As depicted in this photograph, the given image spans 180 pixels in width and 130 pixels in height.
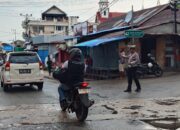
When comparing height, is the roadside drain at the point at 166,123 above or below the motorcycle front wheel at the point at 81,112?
below

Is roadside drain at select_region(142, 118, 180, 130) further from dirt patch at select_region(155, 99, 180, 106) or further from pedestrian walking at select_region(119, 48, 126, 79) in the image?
pedestrian walking at select_region(119, 48, 126, 79)

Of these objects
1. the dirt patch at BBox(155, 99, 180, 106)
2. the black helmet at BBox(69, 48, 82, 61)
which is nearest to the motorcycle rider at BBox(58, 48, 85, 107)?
the black helmet at BBox(69, 48, 82, 61)

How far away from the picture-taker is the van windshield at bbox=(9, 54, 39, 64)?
1781cm

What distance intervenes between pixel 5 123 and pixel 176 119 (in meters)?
4.00

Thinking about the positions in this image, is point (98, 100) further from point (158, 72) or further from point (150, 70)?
point (158, 72)

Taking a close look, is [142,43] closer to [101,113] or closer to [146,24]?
[146,24]

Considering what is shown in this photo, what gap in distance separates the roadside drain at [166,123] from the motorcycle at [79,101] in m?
1.43

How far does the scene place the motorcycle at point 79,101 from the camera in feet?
→ 31.9

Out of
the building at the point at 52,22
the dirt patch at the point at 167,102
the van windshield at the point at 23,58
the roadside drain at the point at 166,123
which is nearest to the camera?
the roadside drain at the point at 166,123

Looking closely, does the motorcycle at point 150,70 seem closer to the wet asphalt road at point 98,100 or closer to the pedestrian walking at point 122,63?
the pedestrian walking at point 122,63

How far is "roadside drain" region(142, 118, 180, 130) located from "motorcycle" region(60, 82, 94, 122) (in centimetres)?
143

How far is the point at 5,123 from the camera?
9711 millimetres

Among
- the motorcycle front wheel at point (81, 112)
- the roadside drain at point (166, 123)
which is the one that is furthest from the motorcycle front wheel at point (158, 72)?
the motorcycle front wheel at point (81, 112)

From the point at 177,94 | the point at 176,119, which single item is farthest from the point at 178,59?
the point at 176,119
